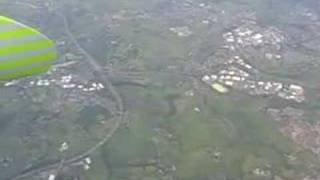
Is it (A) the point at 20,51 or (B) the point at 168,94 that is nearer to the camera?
(A) the point at 20,51

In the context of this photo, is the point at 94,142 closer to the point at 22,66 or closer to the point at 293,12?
the point at 22,66

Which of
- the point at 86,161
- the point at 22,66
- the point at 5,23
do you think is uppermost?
the point at 5,23

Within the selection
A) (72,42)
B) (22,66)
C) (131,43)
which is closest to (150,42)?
(131,43)

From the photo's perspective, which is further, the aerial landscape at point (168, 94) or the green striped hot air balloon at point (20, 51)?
the aerial landscape at point (168, 94)

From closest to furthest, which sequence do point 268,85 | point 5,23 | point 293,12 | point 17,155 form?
point 5,23 → point 17,155 → point 268,85 → point 293,12

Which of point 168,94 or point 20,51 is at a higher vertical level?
point 20,51

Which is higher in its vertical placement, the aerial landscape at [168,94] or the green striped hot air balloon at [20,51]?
the green striped hot air balloon at [20,51]
